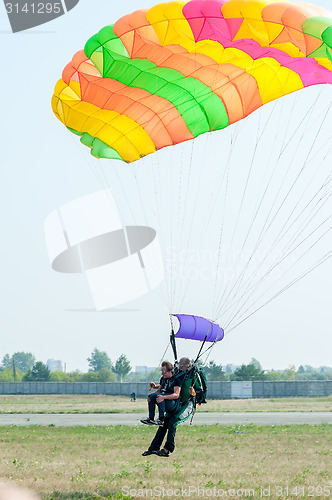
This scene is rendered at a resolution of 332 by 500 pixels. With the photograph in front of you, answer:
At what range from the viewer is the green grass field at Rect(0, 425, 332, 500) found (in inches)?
520

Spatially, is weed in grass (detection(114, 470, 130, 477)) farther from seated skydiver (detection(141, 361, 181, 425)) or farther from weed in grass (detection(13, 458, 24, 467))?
seated skydiver (detection(141, 361, 181, 425))

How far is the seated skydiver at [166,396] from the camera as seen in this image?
453 inches

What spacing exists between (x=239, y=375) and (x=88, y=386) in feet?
102

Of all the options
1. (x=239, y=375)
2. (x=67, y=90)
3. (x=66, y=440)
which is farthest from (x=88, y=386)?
(x=67, y=90)

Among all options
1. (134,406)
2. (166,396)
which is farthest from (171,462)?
(134,406)

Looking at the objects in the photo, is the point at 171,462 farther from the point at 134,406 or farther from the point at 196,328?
the point at 134,406

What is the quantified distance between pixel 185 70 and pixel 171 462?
9.06 meters

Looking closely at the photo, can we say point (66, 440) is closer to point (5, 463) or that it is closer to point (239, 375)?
point (5, 463)

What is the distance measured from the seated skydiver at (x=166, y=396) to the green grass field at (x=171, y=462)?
185 cm

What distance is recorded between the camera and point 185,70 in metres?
13.3

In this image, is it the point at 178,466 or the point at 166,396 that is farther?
the point at 178,466

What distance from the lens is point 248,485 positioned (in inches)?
528

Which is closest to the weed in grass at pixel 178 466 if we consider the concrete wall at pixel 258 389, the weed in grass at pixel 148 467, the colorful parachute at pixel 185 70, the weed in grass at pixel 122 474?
the weed in grass at pixel 148 467

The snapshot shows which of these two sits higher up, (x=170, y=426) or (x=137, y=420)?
(x=170, y=426)
